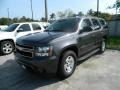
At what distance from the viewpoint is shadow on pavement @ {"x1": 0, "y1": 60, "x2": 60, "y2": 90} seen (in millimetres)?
4252

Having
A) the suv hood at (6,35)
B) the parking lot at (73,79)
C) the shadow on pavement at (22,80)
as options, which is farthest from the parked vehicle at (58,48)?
the suv hood at (6,35)

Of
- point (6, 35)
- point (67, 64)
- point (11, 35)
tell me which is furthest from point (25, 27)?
point (67, 64)

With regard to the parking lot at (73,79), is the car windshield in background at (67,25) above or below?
above

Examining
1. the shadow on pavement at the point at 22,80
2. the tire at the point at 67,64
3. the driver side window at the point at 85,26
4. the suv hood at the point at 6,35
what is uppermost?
the driver side window at the point at 85,26

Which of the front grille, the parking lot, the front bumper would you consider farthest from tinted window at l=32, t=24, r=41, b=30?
the front bumper

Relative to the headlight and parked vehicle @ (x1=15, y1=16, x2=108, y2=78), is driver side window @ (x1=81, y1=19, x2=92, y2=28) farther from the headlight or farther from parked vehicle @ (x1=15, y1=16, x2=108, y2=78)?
the headlight

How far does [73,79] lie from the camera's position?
459cm

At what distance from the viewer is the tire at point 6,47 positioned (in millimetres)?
8000

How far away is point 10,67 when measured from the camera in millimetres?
5953

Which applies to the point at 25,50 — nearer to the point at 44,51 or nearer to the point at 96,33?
the point at 44,51

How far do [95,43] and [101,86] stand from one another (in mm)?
2654

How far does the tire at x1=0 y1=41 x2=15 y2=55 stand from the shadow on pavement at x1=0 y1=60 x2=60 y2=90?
2.64 m

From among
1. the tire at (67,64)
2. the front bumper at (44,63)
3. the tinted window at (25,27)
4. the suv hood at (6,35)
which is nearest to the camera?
the front bumper at (44,63)

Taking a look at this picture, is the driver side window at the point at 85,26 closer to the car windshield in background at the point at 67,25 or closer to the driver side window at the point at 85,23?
the driver side window at the point at 85,23
